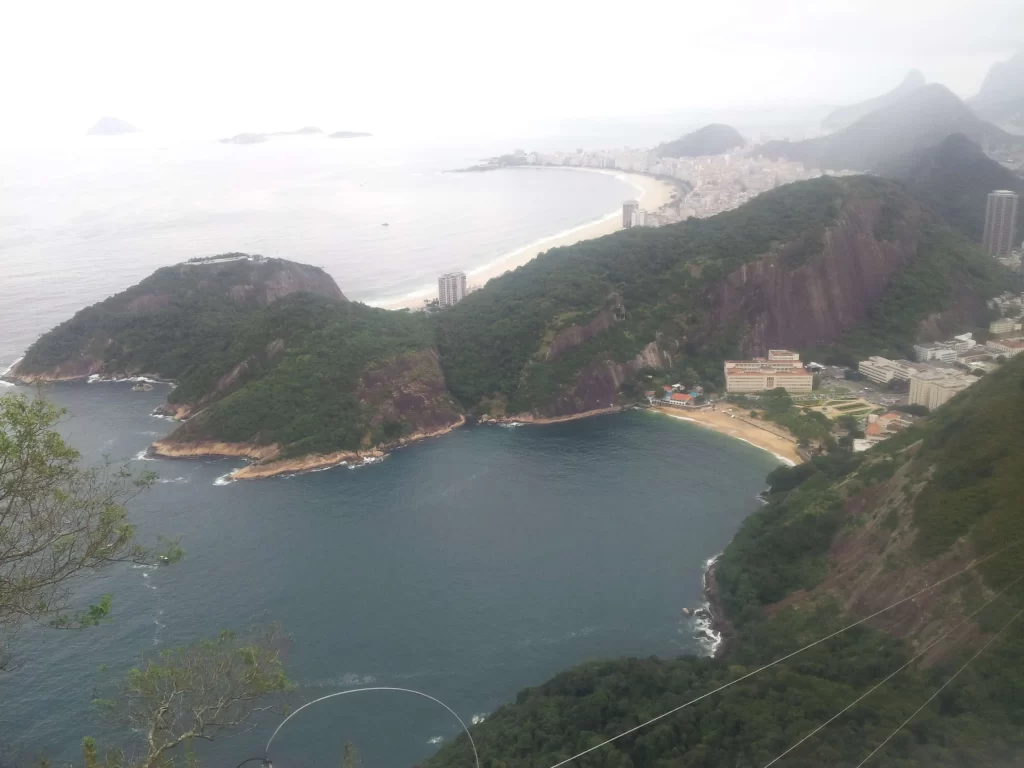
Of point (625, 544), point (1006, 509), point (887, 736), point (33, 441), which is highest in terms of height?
point (33, 441)

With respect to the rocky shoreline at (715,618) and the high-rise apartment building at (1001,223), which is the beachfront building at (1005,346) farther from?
the rocky shoreline at (715,618)

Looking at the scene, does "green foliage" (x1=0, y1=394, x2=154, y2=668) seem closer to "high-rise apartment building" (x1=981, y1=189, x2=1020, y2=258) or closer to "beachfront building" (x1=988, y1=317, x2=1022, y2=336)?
"beachfront building" (x1=988, y1=317, x2=1022, y2=336)

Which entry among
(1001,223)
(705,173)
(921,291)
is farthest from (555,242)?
(705,173)

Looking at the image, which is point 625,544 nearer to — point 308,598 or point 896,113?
point 308,598

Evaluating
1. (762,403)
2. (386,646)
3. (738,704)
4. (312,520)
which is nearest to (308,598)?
(386,646)

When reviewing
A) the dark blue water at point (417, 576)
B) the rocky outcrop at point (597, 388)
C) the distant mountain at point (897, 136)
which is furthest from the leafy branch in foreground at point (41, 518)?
the distant mountain at point (897, 136)

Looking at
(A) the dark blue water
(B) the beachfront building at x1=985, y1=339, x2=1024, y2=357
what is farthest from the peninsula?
(B) the beachfront building at x1=985, y1=339, x2=1024, y2=357

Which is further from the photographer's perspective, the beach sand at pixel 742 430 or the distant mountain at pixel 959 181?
the distant mountain at pixel 959 181
